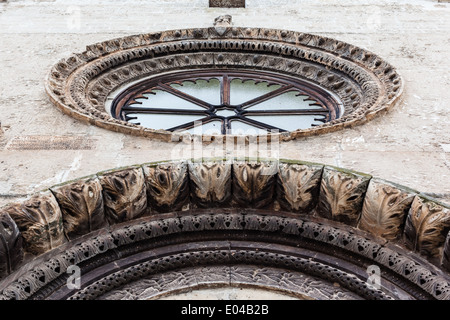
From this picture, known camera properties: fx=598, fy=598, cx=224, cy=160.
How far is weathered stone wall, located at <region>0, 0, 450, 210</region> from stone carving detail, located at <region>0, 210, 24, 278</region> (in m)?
0.63

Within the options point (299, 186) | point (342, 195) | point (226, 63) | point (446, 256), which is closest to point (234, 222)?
point (299, 186)

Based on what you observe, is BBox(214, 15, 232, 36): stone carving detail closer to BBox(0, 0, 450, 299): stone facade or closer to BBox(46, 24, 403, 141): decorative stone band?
BBox(46, 24, 403, 141): decorative stone band

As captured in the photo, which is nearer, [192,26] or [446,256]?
[446,256]

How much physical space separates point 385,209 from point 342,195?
40cm

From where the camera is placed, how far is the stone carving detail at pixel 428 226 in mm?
4824

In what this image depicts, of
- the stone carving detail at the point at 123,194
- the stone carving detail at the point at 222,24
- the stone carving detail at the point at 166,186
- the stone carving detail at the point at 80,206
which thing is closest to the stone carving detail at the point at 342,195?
the stone carving detail at the point at 166,186

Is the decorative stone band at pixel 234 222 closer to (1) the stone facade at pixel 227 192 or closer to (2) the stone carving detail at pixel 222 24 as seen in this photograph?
(1) the stone facade at pixel 227 192

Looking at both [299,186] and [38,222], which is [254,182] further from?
[38,222]

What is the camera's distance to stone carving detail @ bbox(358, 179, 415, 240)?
5.07 meters

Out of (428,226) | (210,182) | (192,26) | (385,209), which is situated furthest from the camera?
(192,26)

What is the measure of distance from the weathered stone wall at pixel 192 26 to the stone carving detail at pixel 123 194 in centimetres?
53

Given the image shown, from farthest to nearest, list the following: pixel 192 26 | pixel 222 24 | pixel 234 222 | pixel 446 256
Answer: pixel 192 26 < pixel 222 24 < pixel 234 222 < pixel 446 256

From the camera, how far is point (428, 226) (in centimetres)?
485
